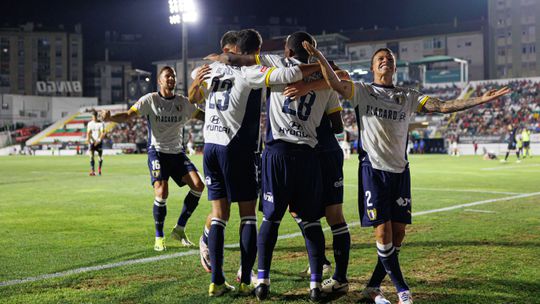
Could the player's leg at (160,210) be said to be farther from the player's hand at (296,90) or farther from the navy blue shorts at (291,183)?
the player's hand at (296,90)

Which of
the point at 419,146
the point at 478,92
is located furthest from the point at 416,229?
the point at 478,92

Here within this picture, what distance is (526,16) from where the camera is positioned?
105188 millimetres

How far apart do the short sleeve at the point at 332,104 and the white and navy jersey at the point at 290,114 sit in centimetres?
24

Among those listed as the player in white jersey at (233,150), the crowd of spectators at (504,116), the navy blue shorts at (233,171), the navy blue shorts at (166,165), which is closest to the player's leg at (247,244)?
the player in white jersey at (233,150)

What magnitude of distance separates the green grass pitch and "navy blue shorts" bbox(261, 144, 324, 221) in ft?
2.54

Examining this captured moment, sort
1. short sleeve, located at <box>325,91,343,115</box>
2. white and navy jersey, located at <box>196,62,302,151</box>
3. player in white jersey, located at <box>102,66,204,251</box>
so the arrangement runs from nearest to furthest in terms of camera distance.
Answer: white and navy jersey, located at <box>196,62,302,151</box> < short sleeve, located at <box>325,91,343,115</box> < player in white jersey, located at <box>102,66,204,251</box>

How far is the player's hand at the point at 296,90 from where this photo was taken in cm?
505

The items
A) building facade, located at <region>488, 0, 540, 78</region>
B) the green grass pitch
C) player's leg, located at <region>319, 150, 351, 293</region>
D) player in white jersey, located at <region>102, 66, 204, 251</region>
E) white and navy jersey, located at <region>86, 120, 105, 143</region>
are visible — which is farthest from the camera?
building facade, located at <region>488, 0, 540, 78</region>

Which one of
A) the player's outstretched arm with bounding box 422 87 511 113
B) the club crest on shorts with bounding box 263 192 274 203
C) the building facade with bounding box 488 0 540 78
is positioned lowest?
the club crest on shorts with bounding box 263 192 274 203

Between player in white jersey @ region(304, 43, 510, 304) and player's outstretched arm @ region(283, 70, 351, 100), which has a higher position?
player's outstretched arm @ region(283, 70, 351, 100)

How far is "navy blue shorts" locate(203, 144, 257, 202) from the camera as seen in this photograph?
5535 millimetres

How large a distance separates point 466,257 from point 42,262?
4.95 m

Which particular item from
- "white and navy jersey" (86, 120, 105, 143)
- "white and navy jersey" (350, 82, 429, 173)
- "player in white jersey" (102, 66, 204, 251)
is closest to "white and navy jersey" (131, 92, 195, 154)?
"player in white jersey" (102, 66, 204, 251)

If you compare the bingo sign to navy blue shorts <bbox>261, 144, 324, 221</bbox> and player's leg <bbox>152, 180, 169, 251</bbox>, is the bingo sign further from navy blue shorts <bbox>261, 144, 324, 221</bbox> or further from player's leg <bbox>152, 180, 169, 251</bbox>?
navy blue shorts <bbox>261, 144, 324, 221</bbox>
